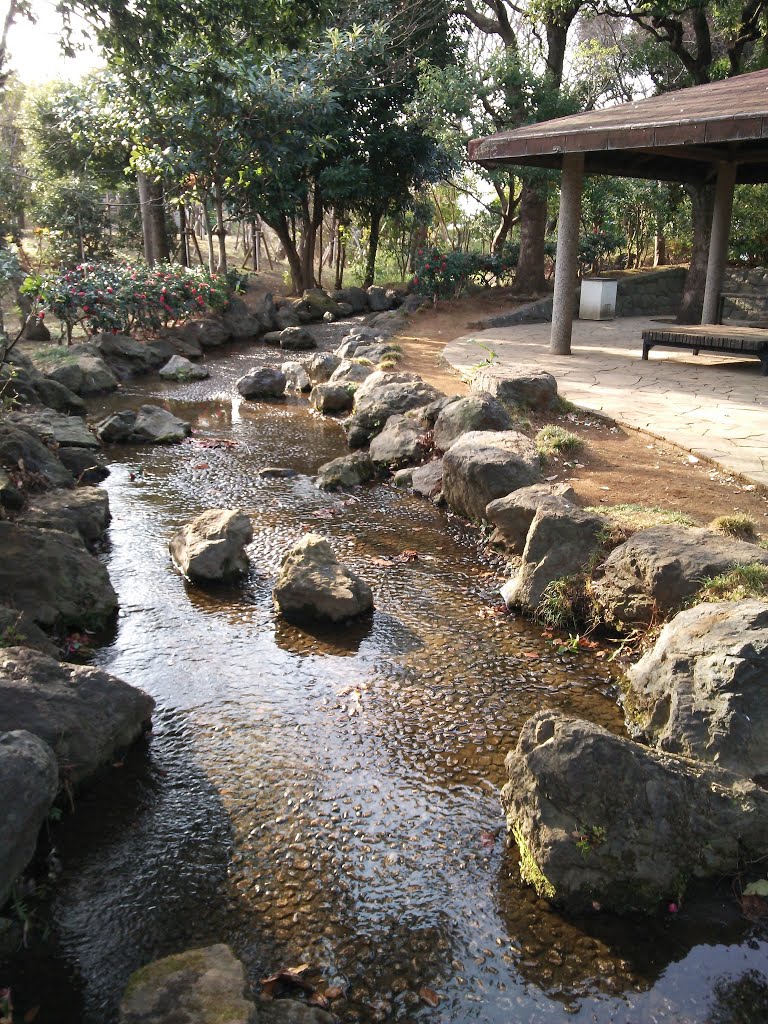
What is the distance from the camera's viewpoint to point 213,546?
5867 millimetres

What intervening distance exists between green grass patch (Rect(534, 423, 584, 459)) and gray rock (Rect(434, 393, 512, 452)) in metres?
0.41

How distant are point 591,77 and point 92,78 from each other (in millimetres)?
11986

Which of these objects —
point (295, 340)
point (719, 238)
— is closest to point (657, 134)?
point (719, 238)

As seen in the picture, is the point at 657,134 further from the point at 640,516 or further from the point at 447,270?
the point at 447,270

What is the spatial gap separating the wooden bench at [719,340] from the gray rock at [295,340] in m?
→ 7.01

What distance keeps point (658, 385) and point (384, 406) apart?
3488 millimetres

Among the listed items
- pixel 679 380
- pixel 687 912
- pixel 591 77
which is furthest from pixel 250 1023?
pixel 591 77

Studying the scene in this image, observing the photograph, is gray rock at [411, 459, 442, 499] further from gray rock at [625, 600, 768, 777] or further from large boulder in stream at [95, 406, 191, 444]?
gray rock at [625, 600, 768, 777]

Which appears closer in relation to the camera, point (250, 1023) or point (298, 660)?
point (250, 1023)

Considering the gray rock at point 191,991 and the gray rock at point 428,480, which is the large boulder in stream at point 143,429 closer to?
the gray rock at point 428,480

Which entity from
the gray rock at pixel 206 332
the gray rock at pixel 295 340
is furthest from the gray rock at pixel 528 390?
the gray rock at pixel 206 332

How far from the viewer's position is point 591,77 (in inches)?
818

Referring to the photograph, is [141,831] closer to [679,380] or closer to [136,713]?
[136,713]

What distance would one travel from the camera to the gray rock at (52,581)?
5.00 meters
